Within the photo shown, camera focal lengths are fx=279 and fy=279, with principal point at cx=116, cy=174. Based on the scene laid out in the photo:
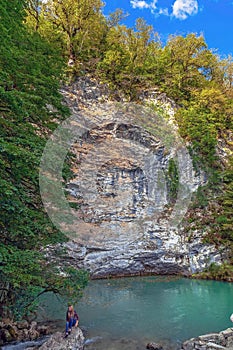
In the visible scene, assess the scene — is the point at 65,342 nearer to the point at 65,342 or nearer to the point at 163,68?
the point at 65,342

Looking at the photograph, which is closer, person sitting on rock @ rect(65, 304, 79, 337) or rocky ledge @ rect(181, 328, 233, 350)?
rocky ledge @ rect(181, 328, 233, 350)

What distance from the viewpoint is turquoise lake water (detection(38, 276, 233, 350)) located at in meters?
8.04

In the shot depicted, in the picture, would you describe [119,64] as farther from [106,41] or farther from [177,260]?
[177,260]

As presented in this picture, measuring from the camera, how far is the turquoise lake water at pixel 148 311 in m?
8.04

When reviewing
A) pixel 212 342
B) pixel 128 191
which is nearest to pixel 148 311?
pixel 212 342

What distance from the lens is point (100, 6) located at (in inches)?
973

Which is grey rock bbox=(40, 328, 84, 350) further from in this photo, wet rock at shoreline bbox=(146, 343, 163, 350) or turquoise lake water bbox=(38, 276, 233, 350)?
wet rock at shoreline bbox=(146, 343, 163, 350)

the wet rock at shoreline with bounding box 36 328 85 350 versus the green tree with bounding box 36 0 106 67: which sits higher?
the green tree with bounding box 36 0 106 67

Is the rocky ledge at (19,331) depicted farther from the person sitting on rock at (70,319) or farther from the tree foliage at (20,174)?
the person sitting on rock at (70,319)

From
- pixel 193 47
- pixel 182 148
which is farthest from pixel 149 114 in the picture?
pixel 193 47

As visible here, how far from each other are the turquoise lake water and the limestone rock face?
2.02 meters

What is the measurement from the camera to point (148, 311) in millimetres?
10742

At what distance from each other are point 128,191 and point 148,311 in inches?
431

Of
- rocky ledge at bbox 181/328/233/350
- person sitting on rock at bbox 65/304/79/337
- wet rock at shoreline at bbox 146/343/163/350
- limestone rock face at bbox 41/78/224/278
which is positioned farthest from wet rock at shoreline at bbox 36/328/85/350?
limestone rock face at bbox 41/78/224/278
